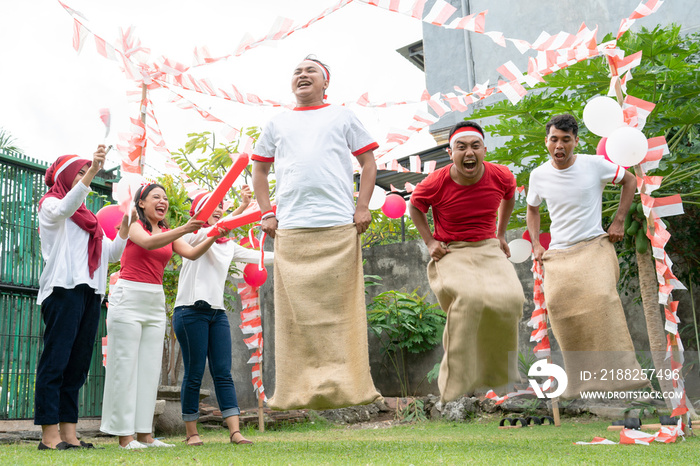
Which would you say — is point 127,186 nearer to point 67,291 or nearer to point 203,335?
point 67,291

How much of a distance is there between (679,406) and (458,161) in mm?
2008

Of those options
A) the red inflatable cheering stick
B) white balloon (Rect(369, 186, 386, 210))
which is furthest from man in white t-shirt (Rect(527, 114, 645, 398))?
the red inflatable cheering stick

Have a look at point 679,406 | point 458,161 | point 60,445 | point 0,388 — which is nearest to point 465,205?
point 458,161

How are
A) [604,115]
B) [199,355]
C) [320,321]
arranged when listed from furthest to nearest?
[199,355] < [604,115] < [320,321]

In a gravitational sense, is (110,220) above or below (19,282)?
above

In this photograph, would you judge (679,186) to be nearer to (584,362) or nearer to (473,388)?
(584,362)

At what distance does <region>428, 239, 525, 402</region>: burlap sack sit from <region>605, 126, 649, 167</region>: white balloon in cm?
103

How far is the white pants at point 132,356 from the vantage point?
4.22m

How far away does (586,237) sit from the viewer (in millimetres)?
4305

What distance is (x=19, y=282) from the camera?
255 inches

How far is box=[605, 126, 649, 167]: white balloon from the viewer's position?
417 centimetres

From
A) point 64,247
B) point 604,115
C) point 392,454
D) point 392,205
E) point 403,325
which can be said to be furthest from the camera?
point 403,325

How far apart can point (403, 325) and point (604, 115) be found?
169 inches

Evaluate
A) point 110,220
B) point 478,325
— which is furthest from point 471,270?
point 110,220
